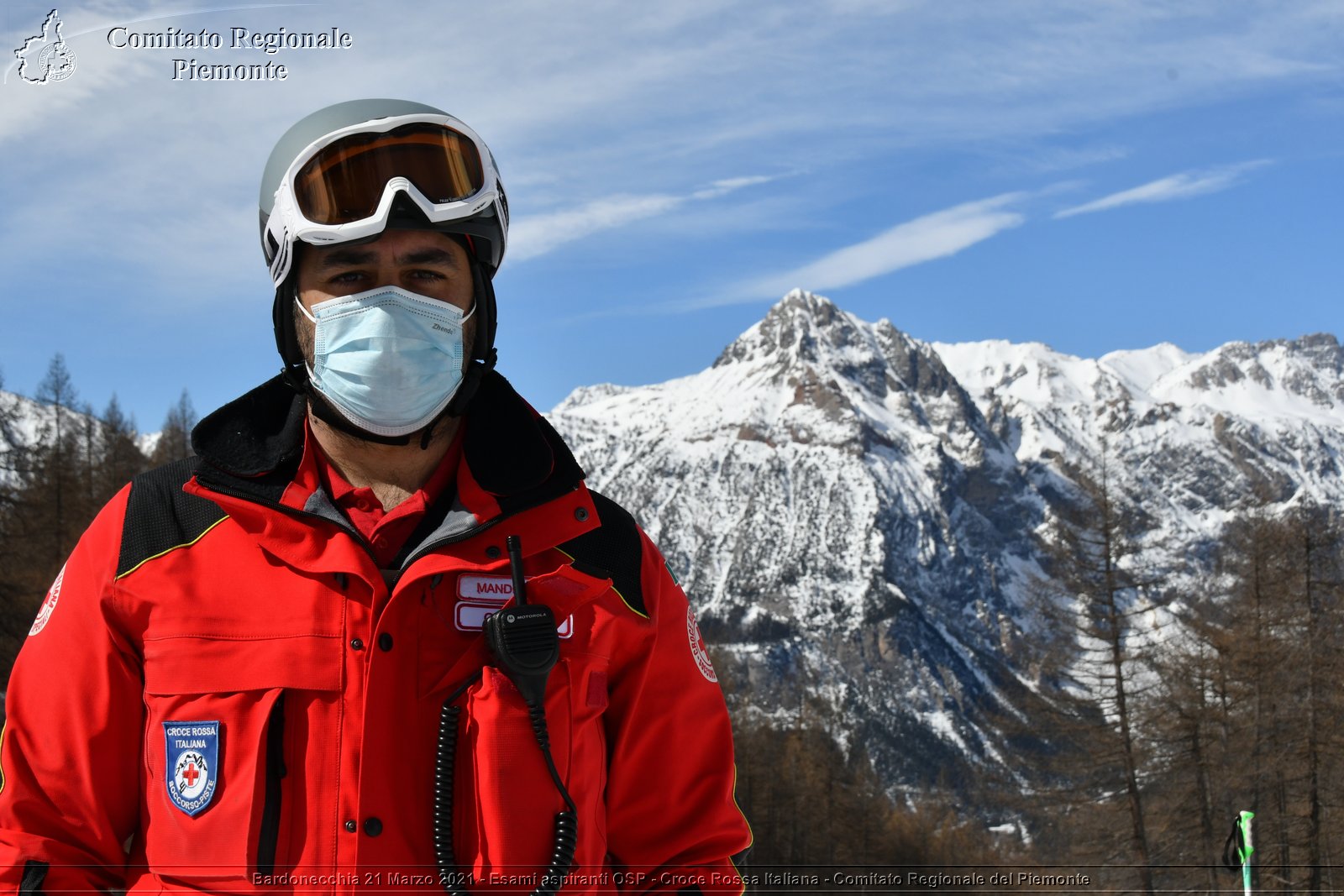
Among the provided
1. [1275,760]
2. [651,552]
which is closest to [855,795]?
[1275,760]

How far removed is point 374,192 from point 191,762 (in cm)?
158

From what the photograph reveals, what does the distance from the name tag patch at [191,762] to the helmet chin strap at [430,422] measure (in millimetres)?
859

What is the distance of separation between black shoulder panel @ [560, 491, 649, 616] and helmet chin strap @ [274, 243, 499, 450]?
462mm

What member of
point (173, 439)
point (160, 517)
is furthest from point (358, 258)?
point (173, 439)

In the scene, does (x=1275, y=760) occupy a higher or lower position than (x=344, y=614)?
lower

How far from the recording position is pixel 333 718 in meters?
2.93

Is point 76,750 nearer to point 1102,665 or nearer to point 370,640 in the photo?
point 370,640

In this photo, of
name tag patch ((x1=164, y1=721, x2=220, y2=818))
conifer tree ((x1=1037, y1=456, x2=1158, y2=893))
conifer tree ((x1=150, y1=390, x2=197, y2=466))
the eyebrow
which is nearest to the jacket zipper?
name tag patch ((x1=164, y1=721, x2=220, y2=818))

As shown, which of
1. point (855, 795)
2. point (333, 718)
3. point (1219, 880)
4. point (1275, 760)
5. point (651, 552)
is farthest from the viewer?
point (855, 795)

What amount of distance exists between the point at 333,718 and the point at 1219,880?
1136 inches

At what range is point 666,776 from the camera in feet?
11.1

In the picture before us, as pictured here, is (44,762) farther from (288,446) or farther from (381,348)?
(381,348)

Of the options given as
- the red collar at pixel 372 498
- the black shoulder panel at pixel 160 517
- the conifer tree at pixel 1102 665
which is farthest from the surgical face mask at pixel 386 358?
the conifer tree at pixel 1102 665

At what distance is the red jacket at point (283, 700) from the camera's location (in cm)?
290
